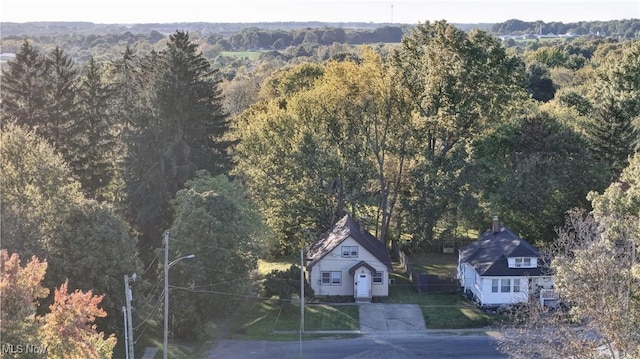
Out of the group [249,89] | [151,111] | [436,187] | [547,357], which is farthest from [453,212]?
[249,89]

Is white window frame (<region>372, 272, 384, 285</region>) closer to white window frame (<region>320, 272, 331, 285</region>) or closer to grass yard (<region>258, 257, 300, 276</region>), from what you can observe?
white window frame (<region>320, 272, 331, 285</region>)

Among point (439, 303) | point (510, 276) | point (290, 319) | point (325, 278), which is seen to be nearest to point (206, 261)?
point (290, 319)

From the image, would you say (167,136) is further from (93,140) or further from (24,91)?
(24,91)

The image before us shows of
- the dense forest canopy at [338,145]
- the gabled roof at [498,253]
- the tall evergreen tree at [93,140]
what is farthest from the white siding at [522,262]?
the tall evergreen tree at [93,140]

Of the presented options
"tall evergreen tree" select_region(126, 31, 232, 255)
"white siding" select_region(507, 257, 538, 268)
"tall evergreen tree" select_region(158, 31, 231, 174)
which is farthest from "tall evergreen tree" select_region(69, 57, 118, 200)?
"white siding" select_region(507, 257, 538, 268)

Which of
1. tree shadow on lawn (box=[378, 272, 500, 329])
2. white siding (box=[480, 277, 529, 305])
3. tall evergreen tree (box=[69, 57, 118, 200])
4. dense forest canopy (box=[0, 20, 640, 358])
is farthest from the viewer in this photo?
tall evergreen tree (box=[69, 57, 118, 200])

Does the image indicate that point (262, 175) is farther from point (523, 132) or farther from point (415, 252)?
point (523, 132)

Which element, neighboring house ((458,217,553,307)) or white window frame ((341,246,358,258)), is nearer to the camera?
neighboring house ((458,217,553,307))

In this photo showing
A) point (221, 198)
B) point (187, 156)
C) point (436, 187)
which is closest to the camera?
point (221, 198)
